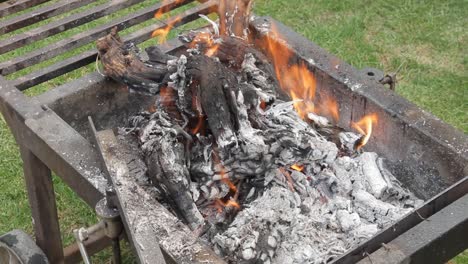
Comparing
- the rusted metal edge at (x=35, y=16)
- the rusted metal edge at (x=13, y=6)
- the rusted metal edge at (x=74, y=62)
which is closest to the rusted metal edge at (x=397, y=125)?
the rusted metal edge at (x=74, y=62)

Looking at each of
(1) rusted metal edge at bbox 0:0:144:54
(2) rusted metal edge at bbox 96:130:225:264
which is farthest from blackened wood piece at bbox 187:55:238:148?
(1) rusted metal edge at bbox 0:0:144:54

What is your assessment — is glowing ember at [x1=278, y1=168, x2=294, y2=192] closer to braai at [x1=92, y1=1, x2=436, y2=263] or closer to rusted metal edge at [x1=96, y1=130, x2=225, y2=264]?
braai at [x1=92, y1=1, x2=436, y2=263]

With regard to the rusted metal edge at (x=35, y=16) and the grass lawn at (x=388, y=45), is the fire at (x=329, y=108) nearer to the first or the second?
the rusted metal edge at (x=35, y=16)

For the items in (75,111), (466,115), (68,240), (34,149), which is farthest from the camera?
(466,115)

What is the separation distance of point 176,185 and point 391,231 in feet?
2.32

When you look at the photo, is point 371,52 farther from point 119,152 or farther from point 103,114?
point 119,152

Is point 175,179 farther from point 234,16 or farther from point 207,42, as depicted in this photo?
point 234,16

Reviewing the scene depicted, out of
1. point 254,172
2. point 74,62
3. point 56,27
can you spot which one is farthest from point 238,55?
point 56,27

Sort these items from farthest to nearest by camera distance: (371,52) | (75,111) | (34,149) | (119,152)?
(371,52)
(75,111)
(34,149)
(119,152)

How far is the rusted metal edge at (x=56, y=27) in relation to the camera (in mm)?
2689

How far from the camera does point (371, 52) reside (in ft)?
15.0

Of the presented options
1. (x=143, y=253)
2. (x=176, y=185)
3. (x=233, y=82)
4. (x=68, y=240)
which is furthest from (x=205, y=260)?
(x=68, y=240)

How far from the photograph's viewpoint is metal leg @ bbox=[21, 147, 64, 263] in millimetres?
2559

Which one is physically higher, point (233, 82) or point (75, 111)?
point (233, 82)
